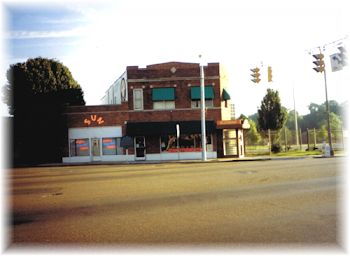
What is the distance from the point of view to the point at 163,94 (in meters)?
30.9

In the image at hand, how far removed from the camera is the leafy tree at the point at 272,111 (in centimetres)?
4300

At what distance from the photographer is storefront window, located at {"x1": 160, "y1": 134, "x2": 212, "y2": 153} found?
31016 millimetres

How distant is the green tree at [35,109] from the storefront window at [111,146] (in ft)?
14.7

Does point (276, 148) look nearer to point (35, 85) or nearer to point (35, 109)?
point (35, 109)

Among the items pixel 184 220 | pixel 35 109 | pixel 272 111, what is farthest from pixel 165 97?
pixel 184 220

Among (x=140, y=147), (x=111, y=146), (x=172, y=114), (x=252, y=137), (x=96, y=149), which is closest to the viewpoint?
(x=172, y=114)

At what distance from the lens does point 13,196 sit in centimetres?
1126

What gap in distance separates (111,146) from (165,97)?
7495 mm

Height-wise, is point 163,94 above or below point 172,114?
above

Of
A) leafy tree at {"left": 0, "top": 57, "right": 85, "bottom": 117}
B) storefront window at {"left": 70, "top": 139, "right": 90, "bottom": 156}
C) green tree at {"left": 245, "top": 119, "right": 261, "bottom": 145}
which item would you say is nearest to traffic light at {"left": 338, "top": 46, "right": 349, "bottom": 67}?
green tree at {"left": 245, "top": 119, "right": 261, "bottom": 145}

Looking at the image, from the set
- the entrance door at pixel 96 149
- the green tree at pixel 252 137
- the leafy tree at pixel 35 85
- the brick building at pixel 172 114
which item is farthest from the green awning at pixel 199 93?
the leafy tree at pixel 35 85

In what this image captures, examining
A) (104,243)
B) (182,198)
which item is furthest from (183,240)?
(182,198)

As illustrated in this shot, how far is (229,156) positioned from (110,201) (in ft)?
75.0

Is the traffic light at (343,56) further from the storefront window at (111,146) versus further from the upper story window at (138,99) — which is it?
the storefront window at (111,146)
